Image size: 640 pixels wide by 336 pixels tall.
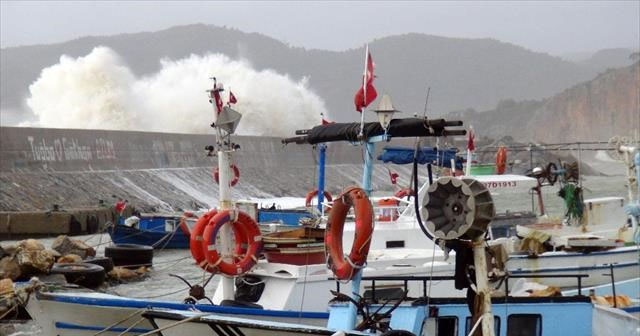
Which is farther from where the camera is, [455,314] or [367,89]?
[455,314]

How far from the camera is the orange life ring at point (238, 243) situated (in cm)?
1248

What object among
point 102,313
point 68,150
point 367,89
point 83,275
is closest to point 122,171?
point 68,150

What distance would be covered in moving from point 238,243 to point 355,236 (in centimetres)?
370

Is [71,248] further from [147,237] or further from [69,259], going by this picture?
[147,237]

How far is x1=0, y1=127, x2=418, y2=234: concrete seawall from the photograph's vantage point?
37.4 metres

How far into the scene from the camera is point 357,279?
988 centimetres

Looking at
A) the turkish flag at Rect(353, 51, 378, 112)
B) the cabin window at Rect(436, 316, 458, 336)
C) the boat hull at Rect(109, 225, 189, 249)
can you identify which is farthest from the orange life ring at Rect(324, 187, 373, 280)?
the boat hull at Rect(109, 225, 189, 249)

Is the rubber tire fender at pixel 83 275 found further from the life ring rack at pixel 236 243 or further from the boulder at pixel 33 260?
the life ring rack at pixel 236 243

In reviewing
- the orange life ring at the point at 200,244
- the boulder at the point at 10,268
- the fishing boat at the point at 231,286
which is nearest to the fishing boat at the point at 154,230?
the boulder at the point at 10,268

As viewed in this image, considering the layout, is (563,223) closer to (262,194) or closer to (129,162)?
(129,162)

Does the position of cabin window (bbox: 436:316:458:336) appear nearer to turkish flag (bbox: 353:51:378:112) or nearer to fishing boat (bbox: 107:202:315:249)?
turkish flag (bbox: 353:51:378:112)

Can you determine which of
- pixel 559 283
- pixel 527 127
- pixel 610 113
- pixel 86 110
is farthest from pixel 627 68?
pixel 559 283

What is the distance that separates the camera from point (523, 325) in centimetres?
1030

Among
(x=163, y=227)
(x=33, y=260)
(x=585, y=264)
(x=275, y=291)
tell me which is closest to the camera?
(x=275, y=291)
